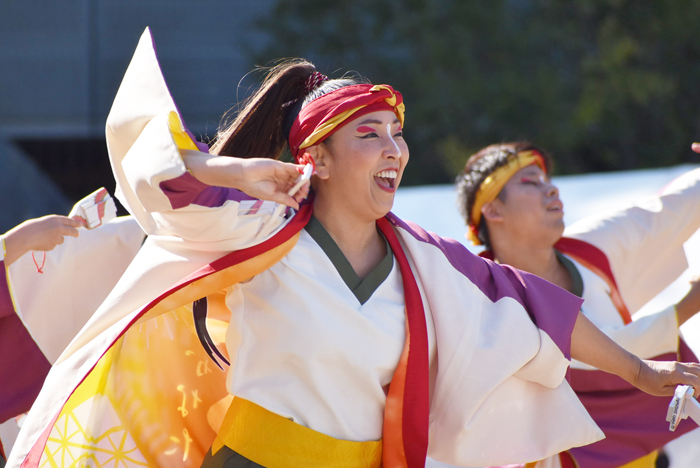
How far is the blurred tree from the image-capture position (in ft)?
17.8

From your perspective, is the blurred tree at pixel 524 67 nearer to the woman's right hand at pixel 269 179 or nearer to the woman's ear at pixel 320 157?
the woman's ear at pixel 320 157

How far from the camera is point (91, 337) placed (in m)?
1.48

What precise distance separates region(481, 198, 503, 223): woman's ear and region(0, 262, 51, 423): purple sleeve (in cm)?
140

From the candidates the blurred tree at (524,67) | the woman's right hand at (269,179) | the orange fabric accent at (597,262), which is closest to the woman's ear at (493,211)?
the orange fabric accent at (597,262)

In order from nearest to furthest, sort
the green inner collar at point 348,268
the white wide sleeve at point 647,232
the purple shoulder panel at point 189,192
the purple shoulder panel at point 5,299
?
the purple shoulder panel at point 189,192 → the green inner collar at point 348,268 → the purple shoulder panel at point 5,299 → the white wide sleeve at point 647,232

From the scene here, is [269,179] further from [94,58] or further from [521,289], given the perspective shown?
[94,58]

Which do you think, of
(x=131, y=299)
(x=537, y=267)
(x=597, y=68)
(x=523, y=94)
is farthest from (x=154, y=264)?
(x=597, y=68)

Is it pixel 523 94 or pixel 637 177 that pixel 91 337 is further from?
pixel 523 94

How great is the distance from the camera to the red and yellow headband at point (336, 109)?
5.08 ft

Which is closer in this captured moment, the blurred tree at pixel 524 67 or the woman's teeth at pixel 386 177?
the woman's teeth at pixel 386 177

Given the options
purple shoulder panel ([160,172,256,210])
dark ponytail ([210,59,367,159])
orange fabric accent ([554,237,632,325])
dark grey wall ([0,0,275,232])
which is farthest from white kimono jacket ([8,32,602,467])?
dark grey wall ([0,0,275,232])

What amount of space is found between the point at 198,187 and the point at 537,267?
1347mm

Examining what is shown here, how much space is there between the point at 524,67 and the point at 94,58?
368 centimetres

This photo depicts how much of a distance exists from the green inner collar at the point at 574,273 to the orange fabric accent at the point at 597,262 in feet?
0.16
